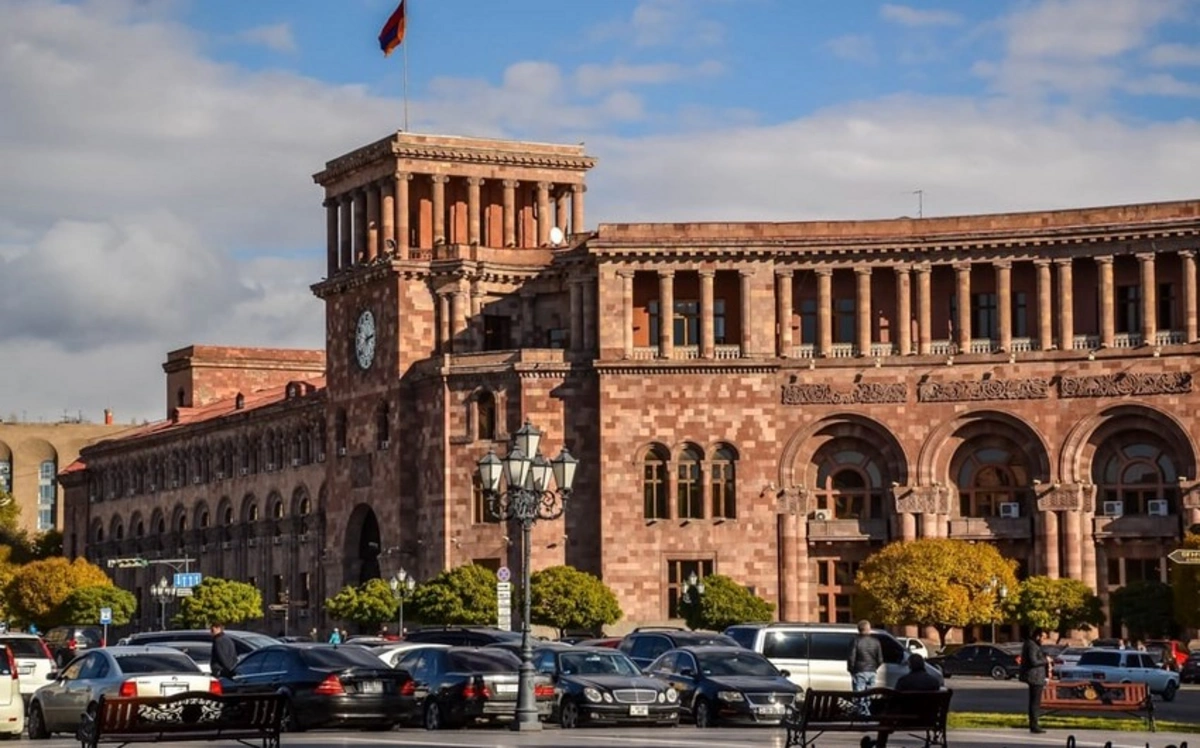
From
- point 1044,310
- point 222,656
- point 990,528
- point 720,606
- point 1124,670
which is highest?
point 1044,310

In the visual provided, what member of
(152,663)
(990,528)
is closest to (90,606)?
(990,528)

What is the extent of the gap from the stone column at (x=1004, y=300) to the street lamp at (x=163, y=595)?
121ft

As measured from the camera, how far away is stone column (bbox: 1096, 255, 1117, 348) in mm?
94375

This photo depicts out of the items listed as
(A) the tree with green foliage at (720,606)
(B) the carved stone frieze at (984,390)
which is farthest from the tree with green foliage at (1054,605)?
(A) the tree with green foliage at (720,606)

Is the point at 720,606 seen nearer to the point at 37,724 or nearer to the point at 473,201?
the point at 473,201

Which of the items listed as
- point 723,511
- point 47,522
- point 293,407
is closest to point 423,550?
point 723,511

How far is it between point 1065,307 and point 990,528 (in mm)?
9007

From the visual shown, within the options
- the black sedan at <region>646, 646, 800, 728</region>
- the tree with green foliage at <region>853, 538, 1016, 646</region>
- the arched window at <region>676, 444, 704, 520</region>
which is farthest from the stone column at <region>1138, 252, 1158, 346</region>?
the black sedan at <region>646, 646, 800, 728</region>

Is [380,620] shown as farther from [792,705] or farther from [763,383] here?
[792,705]

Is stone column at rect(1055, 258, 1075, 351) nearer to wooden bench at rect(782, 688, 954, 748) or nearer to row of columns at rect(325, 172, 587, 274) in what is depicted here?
row of columns at rect(325, 172, 587, 274)

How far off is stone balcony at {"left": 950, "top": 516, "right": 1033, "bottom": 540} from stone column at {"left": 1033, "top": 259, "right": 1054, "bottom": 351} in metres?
6.80

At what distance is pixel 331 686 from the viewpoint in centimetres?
4606

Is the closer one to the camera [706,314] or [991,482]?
[991,482]

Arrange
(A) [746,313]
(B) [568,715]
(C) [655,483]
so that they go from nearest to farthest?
(B) [568,715]
(A) [746,313]
(C) [655,483]
